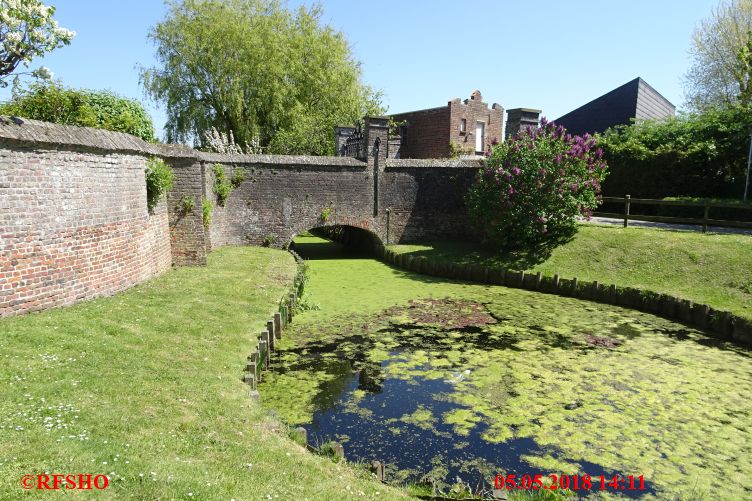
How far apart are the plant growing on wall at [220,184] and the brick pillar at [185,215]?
428 cm

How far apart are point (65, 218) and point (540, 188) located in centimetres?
1345

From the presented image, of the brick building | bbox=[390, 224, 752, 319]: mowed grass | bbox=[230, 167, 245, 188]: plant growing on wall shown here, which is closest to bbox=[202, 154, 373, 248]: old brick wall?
bbox=[230, 167, 245, 188]: plant growing on wall

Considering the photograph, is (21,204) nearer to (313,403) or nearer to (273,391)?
(273,391)

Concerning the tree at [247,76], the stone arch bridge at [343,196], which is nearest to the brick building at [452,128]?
the tree at [247,76]

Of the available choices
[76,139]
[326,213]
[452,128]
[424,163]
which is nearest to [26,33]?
[76,139]

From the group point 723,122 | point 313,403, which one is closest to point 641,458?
point 313,403

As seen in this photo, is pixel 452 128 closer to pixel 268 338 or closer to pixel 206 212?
pixel 206 212

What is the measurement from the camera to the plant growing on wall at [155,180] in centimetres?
1179

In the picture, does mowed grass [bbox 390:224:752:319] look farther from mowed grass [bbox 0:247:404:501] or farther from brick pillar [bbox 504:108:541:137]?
mowed grass [bbox 0:247:404:501]

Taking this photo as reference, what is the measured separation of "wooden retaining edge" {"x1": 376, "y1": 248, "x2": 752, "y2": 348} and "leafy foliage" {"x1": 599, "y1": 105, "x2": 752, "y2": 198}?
10985 millimetres

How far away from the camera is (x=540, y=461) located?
6324 millimetres

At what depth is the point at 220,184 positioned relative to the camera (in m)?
18.0

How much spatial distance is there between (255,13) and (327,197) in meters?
15.9

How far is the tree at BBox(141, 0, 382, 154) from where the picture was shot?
91.1ft
